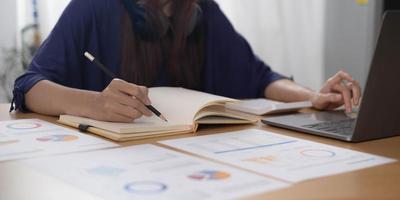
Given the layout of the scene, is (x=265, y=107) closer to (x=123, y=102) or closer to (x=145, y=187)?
(x=123, y=102)

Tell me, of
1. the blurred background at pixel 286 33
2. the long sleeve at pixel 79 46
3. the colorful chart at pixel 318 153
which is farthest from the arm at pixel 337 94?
the blurred background at pixel 286 33

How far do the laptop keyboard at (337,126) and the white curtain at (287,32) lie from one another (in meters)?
1.47

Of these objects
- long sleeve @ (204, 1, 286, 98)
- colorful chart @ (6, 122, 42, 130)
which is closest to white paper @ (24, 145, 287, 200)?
colorful chart @ (6, 122, 42, 130)

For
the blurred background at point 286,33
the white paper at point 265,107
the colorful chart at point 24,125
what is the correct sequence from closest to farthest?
the colorful chart at point 24,125 → the white paper at point 265,107 → the blurred background at point 286,33

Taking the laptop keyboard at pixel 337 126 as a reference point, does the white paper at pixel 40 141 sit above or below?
below

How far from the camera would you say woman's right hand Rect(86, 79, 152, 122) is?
41.2 inches

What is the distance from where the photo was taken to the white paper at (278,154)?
783 mm

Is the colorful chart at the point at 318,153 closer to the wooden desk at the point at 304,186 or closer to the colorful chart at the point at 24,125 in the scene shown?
the wooden desk at the point at 304,186

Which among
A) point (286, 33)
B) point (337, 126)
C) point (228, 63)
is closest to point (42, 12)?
point (286, 33)

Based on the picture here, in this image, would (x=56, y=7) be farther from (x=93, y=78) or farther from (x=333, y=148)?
(x=333, y=148)

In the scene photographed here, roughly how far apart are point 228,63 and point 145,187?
3.78 feet

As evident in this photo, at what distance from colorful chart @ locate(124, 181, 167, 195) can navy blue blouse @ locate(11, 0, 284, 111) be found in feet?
2.19

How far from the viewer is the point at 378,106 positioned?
96 centimetres

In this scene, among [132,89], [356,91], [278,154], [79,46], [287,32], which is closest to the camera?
[278,154]
